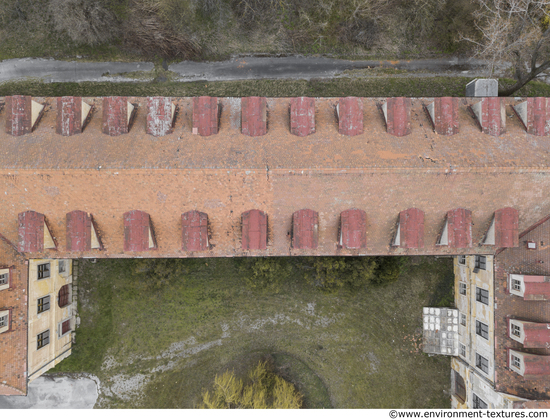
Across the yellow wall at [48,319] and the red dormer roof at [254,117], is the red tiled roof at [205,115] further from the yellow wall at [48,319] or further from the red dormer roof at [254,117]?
the yellow wall at [48,319]

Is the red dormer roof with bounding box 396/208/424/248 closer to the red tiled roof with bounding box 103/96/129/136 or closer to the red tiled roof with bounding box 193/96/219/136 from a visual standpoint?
the red tiled roof with bounding box 193/96/219/136

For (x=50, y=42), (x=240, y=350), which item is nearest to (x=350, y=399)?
(x=240, y=350)

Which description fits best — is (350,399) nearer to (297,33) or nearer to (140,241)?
(140,241)

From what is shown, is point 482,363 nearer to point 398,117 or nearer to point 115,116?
point 398,117

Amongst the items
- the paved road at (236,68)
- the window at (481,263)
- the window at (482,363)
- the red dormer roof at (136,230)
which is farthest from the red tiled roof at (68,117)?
the window at (482,363)

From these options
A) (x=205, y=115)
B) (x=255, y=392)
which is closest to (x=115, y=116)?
(x=205, y=115)

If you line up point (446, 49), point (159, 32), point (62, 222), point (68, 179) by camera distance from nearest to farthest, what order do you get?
point (68, 179) → point (62, 222) → point (159, 32) → point (446, 49)
